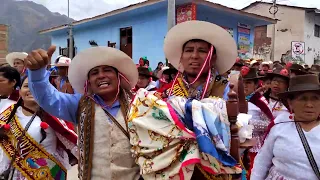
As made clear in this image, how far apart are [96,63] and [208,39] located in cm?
86

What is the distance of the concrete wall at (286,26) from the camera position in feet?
88.0

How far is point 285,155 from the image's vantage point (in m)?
3.12

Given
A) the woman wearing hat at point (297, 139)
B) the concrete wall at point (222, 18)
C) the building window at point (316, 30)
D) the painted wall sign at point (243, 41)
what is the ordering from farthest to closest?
the building window at point (316, 30)
the painted wall sign at point (243, 41)
the concrete wall at point (222, 18)
the woman wearing hat at point (297, 139)

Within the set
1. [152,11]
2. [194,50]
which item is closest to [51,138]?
[194,50]

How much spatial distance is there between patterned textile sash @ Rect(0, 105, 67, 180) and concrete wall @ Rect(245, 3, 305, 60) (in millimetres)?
26016

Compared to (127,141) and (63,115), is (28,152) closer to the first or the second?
(63,115)

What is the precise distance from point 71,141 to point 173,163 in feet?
5.04

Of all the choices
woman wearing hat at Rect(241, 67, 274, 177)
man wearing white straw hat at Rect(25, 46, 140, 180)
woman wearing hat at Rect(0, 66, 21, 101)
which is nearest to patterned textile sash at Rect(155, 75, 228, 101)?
man wearing white straw hat at Rect(25, 46, 140, 180)

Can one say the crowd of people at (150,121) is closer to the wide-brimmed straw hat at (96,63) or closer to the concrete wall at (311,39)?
the wide-brimmed straw hat at (96,63)

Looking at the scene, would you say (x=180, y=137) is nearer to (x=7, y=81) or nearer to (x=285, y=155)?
(x=285, y=155)

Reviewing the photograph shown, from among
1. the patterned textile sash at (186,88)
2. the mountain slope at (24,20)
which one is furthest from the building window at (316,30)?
the mountain slope at (24,20)

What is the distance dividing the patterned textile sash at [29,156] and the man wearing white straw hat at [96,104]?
677 millimetres

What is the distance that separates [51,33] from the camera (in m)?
24.7

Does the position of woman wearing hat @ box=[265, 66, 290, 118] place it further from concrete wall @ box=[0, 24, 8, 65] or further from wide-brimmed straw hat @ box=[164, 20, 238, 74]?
concrete wall @ box=[0, 24, 8, 65]
